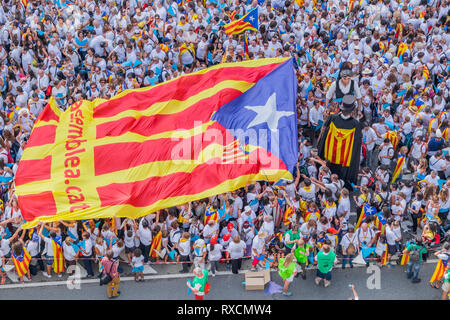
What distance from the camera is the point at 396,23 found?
18.6m

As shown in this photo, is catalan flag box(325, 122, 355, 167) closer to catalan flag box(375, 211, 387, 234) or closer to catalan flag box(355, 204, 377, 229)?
catalan flag box(355, 204, 377, 229)

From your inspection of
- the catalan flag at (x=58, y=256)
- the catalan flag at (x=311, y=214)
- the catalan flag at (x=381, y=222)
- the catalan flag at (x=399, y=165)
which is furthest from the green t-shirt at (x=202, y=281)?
the catalan flag at (x=399, y=165)

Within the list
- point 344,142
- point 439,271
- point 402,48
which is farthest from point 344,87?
point 439,271

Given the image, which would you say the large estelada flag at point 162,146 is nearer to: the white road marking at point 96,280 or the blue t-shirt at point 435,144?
the white road marking at point 96,280

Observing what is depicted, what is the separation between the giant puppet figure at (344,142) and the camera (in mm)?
13383

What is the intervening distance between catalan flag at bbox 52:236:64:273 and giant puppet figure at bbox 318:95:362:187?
6676 mm

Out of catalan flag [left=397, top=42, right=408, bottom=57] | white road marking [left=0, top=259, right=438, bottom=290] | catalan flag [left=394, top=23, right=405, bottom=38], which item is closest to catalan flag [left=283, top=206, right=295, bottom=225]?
white road marking [left=0, top=259, right=438, bottom=290]

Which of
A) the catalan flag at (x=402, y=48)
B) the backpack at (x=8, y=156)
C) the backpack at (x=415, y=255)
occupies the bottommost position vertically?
the backpack at (x=415, y=255)

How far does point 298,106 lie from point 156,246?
19.3 ft

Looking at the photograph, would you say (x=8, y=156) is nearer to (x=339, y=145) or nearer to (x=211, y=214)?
Answer: (x=211, y=214)

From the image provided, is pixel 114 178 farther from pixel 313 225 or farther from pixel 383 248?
pixel 383 248

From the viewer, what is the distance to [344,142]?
13484 millimetres

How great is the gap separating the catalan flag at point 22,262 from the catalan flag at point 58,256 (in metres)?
0.56

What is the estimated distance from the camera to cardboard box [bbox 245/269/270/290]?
11906mm
